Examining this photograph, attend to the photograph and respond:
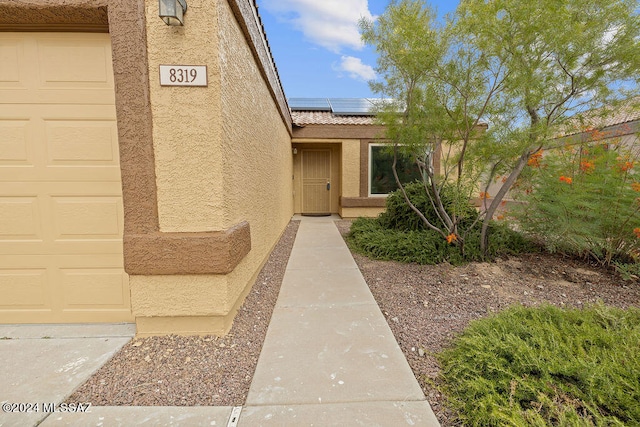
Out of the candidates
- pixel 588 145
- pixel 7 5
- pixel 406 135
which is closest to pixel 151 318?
pixel 7 5

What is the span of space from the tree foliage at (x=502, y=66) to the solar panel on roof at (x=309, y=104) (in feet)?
21.7

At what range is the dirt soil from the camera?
184cm

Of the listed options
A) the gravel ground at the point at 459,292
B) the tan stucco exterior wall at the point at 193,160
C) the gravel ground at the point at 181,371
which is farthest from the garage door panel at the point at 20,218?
the gravel ground at the point at 459,292

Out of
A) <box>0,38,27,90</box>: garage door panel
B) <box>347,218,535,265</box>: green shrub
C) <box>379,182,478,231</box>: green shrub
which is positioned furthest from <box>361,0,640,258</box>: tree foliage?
<box>0,38,27,90</box>: garage door panel

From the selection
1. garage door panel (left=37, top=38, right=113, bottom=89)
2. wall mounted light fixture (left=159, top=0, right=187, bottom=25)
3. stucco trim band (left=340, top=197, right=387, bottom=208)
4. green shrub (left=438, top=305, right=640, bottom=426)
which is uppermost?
wall mounted light fixture (left=159, top=0, right=187, bottom=25)

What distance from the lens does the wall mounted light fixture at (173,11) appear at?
2.07 m

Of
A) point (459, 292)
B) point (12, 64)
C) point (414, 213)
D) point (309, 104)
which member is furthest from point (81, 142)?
point (309, 104)

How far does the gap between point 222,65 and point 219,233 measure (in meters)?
1.44

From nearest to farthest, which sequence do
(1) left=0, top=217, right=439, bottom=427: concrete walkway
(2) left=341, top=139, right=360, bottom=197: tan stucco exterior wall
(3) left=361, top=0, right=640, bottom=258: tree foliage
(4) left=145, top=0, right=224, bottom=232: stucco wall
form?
(1) left=0, top=217, right=439, bottom=427: concrete walkway
(4) left=145, top=0, right=224, bottom=232: stucco wall
(3) left=361, top=0, right=640, bottom=258: tree foliage
(2) left=341, top=139, right=360, bottom=197: tan stucco exterior wall

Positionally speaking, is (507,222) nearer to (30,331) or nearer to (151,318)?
(151,318)

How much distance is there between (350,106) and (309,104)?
5.30ft

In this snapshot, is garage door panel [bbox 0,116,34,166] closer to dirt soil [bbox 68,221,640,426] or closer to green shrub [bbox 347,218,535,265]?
dirt soil [bbox 68,221,640,426]

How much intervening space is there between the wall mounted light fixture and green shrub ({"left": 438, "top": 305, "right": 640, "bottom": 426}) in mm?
3242

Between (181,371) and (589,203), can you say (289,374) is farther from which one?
(589,203)
